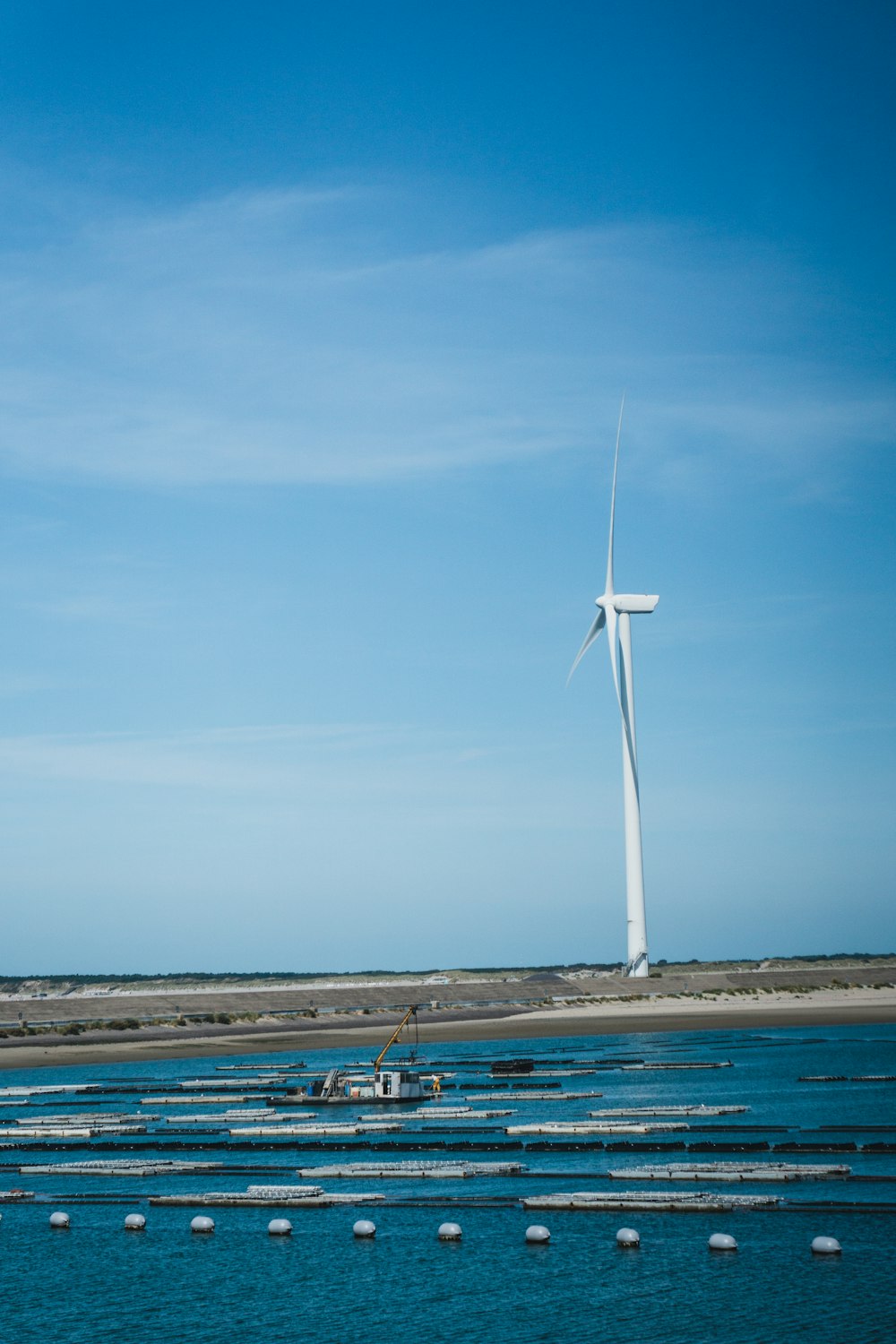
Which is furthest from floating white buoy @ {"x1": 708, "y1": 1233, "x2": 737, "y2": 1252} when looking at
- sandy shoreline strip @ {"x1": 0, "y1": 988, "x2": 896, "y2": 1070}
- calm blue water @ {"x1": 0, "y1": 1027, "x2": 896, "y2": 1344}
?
sandy shoreline strip @ {"x1": 0, "y1": 988, "x2": 896, "y2": 1070}

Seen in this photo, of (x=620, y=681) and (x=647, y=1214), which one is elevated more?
(x=620, y=681)

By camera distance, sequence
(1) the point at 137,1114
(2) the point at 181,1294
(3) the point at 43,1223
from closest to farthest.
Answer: (2) the point at 181,1294 → (3) the point at 43,1223 → (1) the point at 137,1114

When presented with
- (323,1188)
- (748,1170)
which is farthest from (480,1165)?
(748,1170)

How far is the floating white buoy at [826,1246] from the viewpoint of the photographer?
151 ft

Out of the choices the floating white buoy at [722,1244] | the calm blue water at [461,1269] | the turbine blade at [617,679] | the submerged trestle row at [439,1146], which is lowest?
the calm blue water at [461,1269]

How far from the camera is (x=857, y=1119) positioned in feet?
260

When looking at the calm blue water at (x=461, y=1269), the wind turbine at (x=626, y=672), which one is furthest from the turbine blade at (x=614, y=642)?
the calm blue water at (x=461, y=1269)

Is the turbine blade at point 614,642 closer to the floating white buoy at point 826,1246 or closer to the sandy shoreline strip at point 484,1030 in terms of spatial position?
the sandy shoreline strip at point 484,1030

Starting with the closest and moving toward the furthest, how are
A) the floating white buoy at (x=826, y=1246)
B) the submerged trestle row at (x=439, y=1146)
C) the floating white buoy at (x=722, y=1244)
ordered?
the floating white buoy at (x=826, y=1246) < the floating white buoy at (x=722, y=1244) < the submerged trestle row at (x=439, y=1146)

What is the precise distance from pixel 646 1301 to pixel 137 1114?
56994 mm

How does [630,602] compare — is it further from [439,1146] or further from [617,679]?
[439,1146]

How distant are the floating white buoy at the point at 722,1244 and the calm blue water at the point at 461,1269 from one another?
0.35 metres

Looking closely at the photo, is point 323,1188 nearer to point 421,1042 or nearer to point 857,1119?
point 857,1119

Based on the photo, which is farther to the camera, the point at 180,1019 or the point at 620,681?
the point at 180,1019
